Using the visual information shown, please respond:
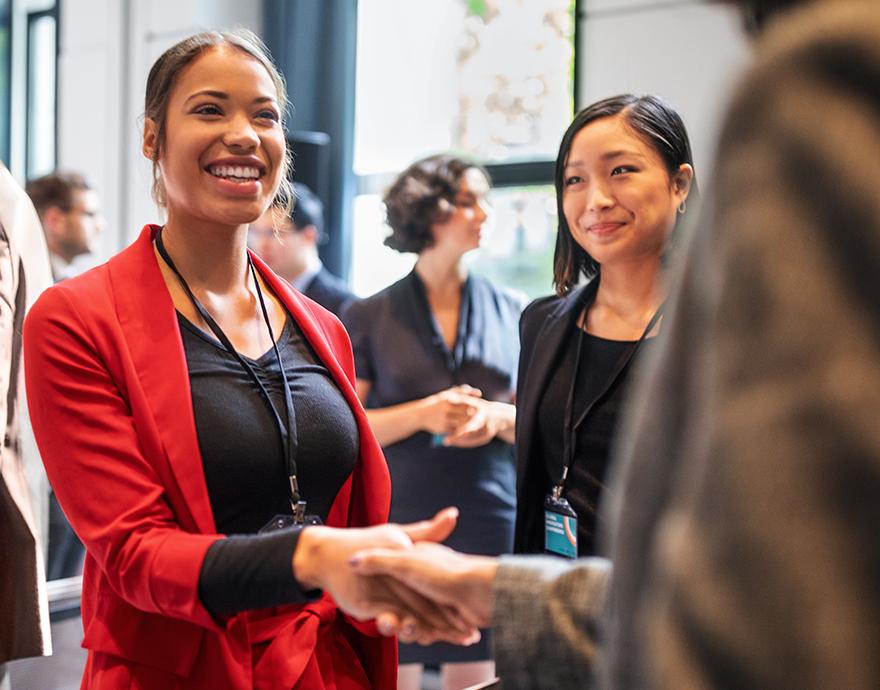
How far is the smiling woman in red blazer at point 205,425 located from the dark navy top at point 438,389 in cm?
164

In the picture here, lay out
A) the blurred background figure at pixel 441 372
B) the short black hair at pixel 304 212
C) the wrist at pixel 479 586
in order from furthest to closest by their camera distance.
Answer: the short black hair at pixel 304 212
the blurred background figure at pixel 441 372
the wrist at pixel 479 586

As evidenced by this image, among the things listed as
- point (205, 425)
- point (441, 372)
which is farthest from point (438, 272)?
point (205, 425)

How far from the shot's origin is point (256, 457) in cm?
154

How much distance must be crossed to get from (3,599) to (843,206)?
1692 mm

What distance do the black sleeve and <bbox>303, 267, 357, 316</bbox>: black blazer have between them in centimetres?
310

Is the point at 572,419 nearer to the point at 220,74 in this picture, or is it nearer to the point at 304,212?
the point at 220,74

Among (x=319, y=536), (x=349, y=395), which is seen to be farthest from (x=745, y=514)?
(x=349, y=395)

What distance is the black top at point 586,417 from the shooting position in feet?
6.49

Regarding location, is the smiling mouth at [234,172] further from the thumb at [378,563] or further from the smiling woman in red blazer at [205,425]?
the thumb at [378,563]

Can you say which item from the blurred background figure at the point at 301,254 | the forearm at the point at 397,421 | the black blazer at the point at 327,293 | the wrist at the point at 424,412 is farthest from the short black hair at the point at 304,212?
the wrist at the point at 424,412

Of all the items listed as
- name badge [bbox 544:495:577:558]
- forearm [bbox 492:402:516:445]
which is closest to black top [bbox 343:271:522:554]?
forearm [bbox 492:402:516:445]

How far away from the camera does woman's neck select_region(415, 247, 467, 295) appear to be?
367cm

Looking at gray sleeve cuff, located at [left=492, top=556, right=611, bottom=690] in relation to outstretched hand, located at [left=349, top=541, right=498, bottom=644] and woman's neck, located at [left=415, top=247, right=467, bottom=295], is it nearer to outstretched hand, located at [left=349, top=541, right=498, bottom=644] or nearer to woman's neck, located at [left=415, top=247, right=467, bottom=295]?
outstretched hand, located at [left=349, top=541, right=498, bottom=644]

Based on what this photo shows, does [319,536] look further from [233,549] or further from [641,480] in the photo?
[641,480]
